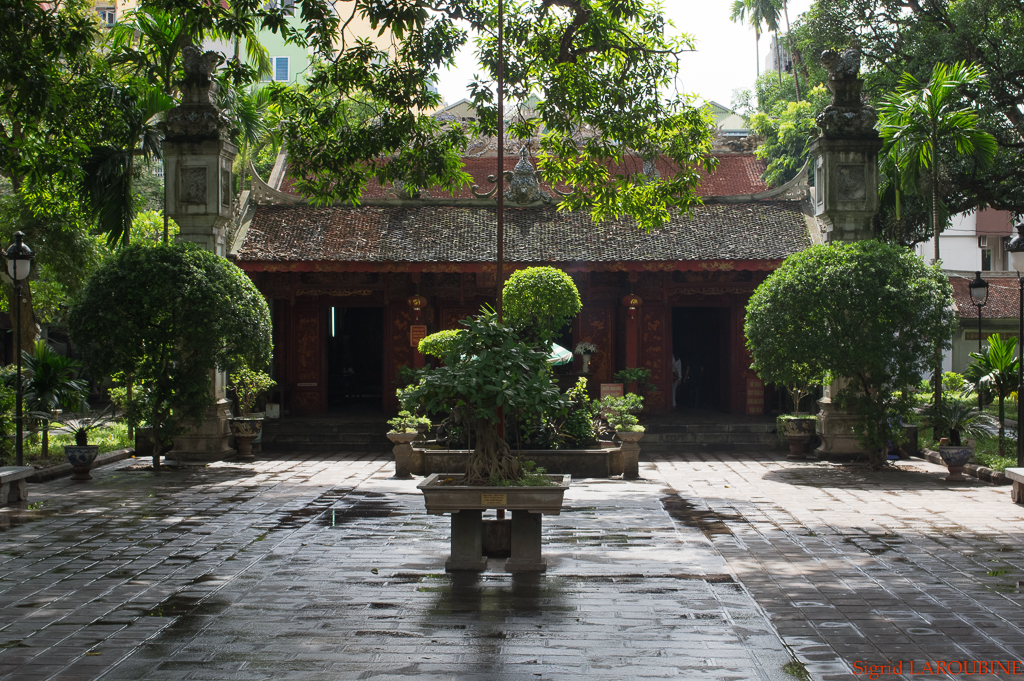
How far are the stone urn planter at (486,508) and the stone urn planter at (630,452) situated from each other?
5363 millimetres

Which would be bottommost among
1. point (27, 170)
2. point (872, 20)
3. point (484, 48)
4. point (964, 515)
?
point (964, 515)

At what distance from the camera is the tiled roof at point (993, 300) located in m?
23.4

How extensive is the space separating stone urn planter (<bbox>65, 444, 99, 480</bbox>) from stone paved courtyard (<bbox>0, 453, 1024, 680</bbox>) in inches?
44.2

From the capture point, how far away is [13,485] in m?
8.91

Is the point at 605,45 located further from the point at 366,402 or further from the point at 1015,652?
the point at 366,402

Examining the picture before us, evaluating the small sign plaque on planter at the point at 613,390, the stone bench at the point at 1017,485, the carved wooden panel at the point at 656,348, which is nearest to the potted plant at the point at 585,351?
the carved wooden panel at the point at 656,348

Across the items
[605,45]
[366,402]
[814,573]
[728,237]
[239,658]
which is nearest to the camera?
[239,658]

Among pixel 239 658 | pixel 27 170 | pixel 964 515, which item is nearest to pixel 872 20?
pixel 964 515

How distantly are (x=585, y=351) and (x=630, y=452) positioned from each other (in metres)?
6.21

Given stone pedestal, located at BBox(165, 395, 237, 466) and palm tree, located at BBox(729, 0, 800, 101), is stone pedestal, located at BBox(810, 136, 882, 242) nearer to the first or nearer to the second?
stone pedestal, located at BBox(165, 395, 237, 466)

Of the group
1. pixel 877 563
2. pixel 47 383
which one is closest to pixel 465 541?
pixel 877 563

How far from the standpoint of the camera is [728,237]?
16766 millimetres

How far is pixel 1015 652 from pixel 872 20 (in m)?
16.2

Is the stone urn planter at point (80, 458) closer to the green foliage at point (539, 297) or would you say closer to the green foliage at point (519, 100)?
the green foliage at point (519, 100)
